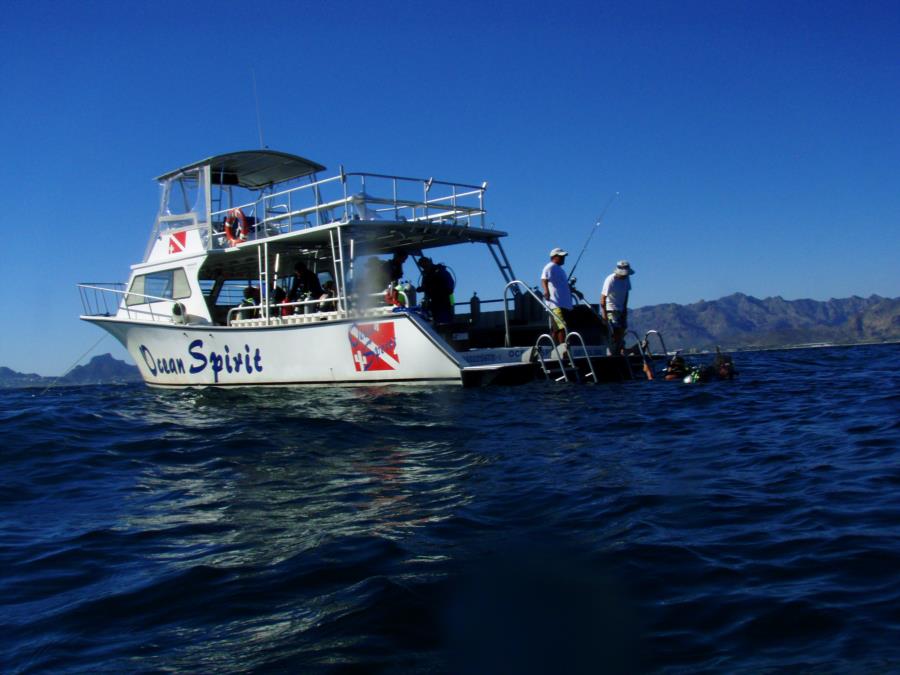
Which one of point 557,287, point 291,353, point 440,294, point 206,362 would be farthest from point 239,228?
point 557,287

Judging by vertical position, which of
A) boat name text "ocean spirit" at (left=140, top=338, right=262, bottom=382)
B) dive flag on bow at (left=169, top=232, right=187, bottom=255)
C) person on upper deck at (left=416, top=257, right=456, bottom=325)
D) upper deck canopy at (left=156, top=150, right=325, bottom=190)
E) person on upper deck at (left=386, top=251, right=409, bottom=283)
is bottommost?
boat name text "ocean spirit" at (left=140, top=338, right=262, bottom=382)

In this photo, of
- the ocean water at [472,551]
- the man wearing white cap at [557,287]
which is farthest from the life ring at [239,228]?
the ocean water at [472,551]

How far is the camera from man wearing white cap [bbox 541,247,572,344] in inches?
473

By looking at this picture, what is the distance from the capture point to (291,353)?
13422 mm

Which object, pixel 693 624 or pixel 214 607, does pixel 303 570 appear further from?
pixel 693 624

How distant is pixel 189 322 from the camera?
15242 mm

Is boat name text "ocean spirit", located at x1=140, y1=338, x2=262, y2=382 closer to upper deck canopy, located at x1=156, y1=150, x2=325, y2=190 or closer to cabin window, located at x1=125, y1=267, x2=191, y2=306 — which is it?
cabin window, located at x1=125, y1=267, x2=191, y2=306

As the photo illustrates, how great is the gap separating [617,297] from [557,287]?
44.5 inches

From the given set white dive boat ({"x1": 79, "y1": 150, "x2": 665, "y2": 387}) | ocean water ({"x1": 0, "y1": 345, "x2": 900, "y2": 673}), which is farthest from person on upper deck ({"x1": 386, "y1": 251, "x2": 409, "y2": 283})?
ocean water ({"x1": 0, "y1": 345, "x2": 900, "y2": 673})

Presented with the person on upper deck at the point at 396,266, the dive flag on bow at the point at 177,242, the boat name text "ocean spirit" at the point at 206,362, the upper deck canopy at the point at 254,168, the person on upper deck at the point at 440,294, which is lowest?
the boat name text "ocean spirit" at the point at 206,362

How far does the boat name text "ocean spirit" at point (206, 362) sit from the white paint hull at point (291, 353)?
19mm

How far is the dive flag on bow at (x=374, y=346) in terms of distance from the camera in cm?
1215

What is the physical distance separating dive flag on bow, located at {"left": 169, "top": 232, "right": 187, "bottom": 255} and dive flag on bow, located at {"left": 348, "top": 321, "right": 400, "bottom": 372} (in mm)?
5196

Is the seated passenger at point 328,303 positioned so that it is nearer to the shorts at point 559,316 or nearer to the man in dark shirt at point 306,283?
the man in dark shirt at point 306,283
